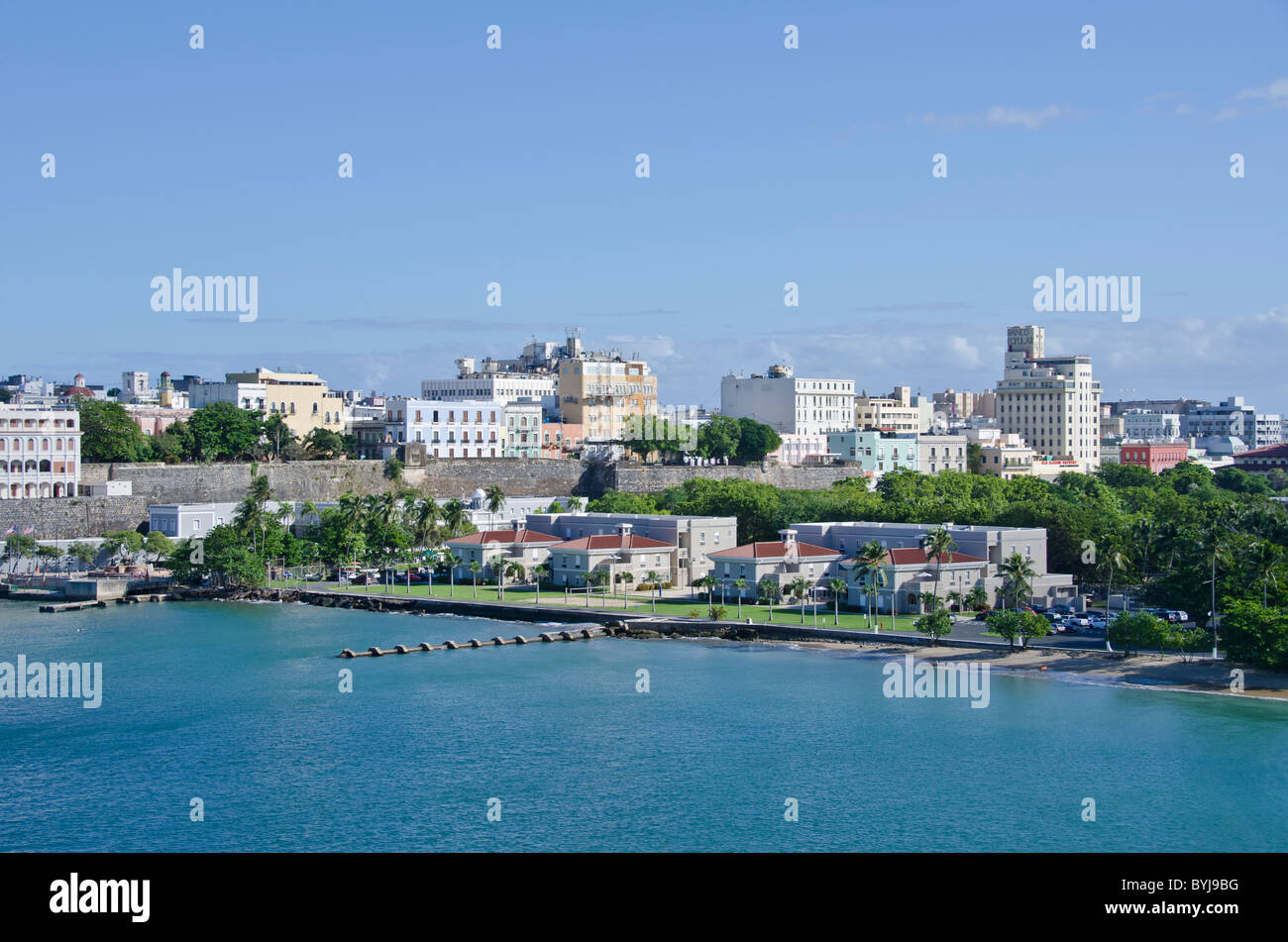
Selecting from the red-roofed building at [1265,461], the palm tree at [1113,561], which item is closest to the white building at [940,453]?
the red-roofed building at [1265,461]

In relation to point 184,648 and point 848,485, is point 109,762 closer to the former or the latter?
point 184,648

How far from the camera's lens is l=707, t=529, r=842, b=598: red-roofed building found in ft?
115

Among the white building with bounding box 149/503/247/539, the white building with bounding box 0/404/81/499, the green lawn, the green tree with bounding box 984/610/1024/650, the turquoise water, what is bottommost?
the turquoise water

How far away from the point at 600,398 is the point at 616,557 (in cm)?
3287

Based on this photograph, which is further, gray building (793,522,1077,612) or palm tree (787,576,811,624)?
palm tree (787,576,811,624)

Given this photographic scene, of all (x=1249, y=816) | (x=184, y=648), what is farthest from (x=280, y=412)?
(x=1249, y=816)

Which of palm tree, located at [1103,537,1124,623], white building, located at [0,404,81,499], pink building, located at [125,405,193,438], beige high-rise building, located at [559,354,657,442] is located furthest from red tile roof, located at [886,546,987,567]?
pink building, located at [125,405,193,438]

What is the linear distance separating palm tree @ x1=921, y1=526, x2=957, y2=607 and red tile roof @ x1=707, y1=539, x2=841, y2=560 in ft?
11.4

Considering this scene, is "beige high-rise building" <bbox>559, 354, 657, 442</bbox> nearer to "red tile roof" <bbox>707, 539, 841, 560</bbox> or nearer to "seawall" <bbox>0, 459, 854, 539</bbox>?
"seawall" <bbox>0, 459, 854, 539</bbox>

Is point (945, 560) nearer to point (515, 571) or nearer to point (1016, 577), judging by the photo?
point (1016, 577)

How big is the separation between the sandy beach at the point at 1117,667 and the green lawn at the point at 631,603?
2243 millimetres

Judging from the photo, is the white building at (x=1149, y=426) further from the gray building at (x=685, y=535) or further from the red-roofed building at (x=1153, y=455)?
the gray building at (x=685, y=535)

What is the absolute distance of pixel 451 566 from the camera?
132ft

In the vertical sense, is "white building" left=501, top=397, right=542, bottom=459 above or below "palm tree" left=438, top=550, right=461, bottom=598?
above
